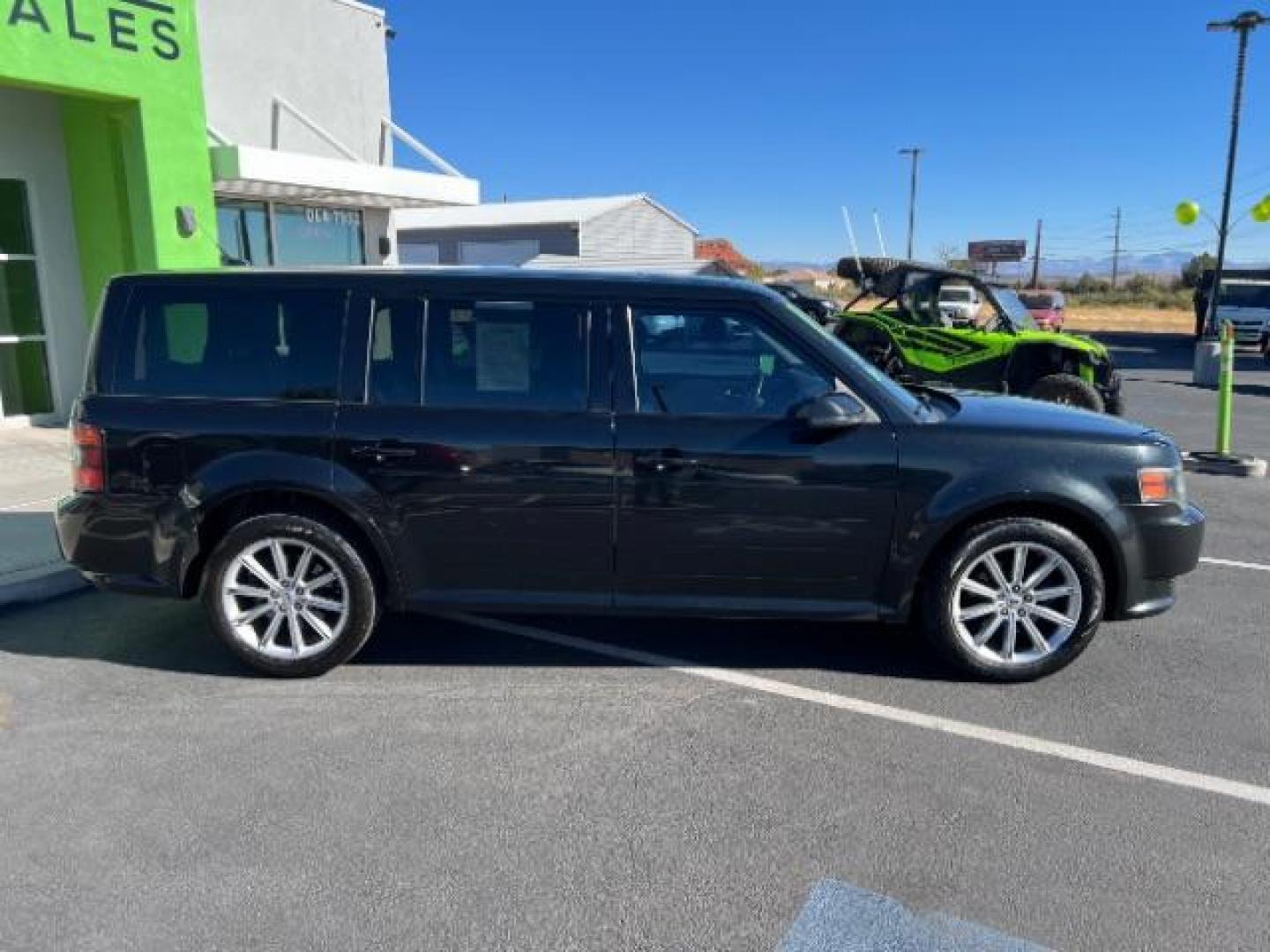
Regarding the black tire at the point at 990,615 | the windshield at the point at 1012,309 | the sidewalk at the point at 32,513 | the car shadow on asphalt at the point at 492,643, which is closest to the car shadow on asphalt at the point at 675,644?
the car shadow on asphalt at the point at 492,643

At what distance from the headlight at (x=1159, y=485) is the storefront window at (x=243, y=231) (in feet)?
33.2

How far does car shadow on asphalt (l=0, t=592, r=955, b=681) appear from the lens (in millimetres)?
4531

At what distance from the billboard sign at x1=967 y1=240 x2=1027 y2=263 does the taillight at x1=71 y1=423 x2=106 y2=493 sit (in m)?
75.9

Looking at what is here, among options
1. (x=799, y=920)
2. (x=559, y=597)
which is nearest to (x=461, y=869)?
(x=799, y=920)

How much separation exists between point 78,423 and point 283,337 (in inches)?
39.4

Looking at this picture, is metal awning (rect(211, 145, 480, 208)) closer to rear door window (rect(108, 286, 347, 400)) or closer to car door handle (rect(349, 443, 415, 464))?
rear door window (rect(108, 286, 347, 400))

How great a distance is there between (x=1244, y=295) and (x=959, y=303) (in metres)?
21.2

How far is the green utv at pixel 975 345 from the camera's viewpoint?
34.4 feet

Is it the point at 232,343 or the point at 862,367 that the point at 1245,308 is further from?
the point at 232,343

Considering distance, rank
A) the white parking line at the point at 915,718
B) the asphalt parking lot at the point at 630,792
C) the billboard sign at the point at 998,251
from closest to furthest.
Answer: the asphalt parking lot at the point at 630,792
the white parking line at the point at 915,718
the billboard sign at the point at 998,251

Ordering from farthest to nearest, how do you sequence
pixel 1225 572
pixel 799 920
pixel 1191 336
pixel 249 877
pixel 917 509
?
pixel 1191 336, pixel 1225 572, pixel 917 509, pixel 249 877, pixel 799 920

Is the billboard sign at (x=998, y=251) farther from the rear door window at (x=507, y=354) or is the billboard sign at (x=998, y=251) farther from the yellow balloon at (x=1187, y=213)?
the rear door window at (x=507, y=354)

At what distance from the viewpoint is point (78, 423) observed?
14.3ft

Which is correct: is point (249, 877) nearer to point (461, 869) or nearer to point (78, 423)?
point (461, 869)
